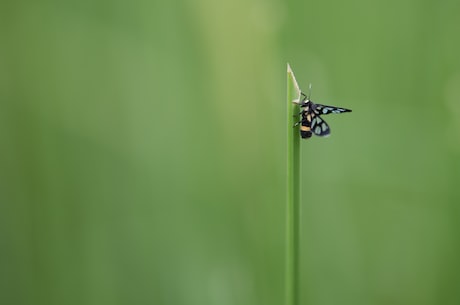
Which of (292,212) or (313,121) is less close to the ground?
(313,121)

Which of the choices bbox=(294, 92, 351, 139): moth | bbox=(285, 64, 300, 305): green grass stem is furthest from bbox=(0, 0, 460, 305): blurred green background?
bbox=(285, 64, 300, 305): green grass stem

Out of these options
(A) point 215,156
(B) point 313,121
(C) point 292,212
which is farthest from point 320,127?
(C) point 292,212

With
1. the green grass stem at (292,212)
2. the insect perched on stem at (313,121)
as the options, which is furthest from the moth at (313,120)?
the green grass stem at (292,212)

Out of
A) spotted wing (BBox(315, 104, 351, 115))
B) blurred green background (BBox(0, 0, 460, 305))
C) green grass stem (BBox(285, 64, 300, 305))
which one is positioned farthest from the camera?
spotted wing (BBox(315, 104, 351, 115))

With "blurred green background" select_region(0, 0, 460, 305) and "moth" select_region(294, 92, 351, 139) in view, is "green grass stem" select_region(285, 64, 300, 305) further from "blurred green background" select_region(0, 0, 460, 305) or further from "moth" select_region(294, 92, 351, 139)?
"moth" select_region(294, 92, 351, 139)

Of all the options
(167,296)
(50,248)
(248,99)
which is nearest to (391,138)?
(248,99)

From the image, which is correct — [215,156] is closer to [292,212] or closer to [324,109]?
[324,109]
